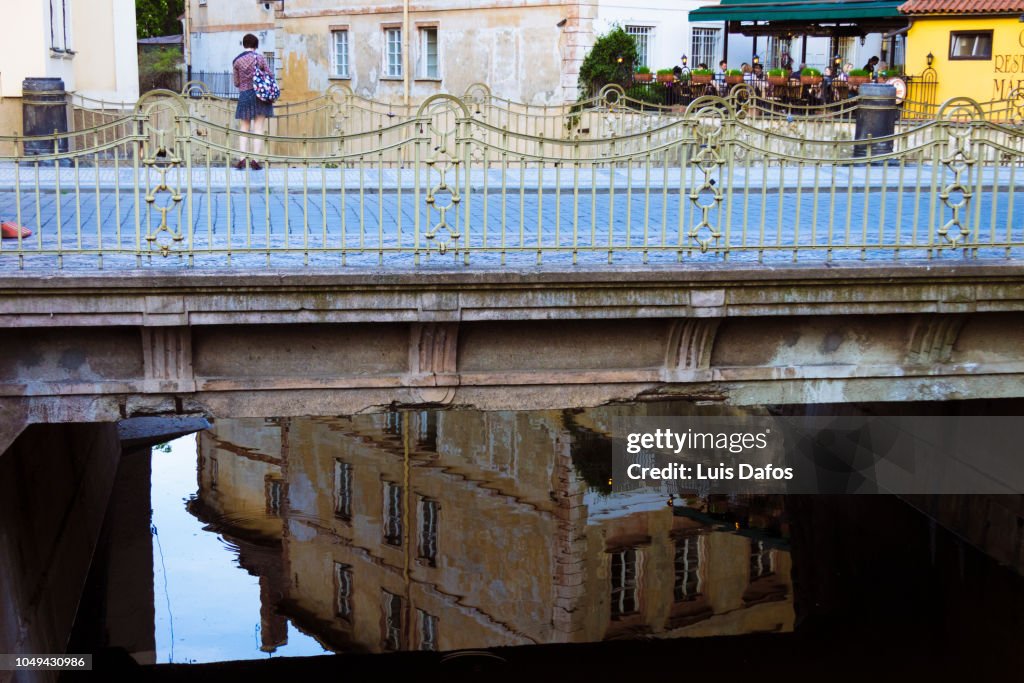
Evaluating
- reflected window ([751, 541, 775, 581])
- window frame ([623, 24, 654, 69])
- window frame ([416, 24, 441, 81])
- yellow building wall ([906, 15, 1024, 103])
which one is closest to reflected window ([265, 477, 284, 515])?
reflected window ([751, 541, 775, 581])

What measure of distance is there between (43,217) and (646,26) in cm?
2602

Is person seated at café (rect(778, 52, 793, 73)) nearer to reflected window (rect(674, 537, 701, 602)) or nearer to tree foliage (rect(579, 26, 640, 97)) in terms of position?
tree foliage (rect(579, 26, 640, 97))

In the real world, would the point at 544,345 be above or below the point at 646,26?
below

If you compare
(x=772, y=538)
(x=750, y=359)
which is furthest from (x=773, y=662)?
(x=750, y=359)

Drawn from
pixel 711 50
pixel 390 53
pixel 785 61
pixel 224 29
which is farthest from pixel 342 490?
pixel 224 29

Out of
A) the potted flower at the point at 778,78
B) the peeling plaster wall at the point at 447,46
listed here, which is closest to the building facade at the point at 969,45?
the potted flower at the point at 778,78

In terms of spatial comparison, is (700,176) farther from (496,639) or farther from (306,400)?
(306,400)

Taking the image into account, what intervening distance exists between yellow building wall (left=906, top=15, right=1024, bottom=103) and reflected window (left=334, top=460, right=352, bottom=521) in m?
16.9

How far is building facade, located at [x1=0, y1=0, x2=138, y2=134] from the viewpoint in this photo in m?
22.2

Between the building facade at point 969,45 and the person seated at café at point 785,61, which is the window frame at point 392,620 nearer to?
the building facade at point 969,45

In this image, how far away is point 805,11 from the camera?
110ft

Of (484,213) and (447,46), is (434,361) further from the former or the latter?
(447,46)

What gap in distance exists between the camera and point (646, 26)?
35.1 m

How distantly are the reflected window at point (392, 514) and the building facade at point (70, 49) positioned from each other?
26.0ft
